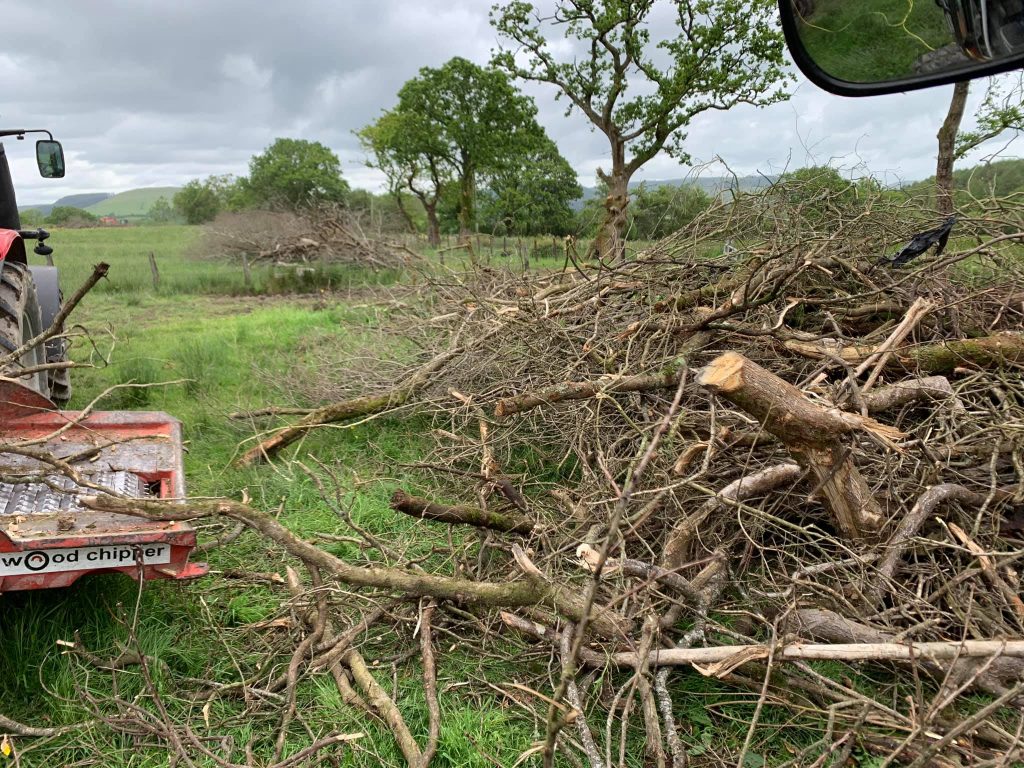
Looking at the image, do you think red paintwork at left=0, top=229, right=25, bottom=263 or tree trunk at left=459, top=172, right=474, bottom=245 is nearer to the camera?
red paintwork at left=0, top=229, right=25, bottom=263

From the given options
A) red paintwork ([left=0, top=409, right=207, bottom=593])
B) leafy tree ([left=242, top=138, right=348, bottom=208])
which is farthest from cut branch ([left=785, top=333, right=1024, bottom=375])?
leafy tree ([left=242, top=138, right=348, bottom=208])

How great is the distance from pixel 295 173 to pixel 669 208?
43.4 m

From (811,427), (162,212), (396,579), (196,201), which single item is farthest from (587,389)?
(162,212)

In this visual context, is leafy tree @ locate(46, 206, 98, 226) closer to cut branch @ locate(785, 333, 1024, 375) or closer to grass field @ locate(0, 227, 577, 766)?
grass field @ locate(0, 227, 577, 766)

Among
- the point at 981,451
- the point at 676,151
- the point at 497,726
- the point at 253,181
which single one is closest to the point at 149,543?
the point at 497,726

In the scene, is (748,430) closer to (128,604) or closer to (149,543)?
(149,543)

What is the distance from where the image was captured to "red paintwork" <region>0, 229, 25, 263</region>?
159 inches

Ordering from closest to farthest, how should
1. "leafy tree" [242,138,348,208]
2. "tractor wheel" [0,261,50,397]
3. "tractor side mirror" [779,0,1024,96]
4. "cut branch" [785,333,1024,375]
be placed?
1. "tractor side mirror" [779,0,1024,96]
2. "cut branch" [785,333,1024,375]
3. "tractor wheel" [0,261,50,397]
4. "leafy tree" [242,138,348,208]

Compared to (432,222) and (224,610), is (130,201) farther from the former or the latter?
(224,610)

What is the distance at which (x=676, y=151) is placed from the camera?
79.8 ft

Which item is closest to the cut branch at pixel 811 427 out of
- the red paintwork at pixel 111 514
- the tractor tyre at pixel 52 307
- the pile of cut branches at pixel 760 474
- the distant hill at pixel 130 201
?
→ the pile of cut branches at pixel 760 474

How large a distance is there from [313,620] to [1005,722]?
9.36 ft

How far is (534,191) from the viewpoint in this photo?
966 inches

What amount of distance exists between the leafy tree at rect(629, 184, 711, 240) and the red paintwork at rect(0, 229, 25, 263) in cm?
439
